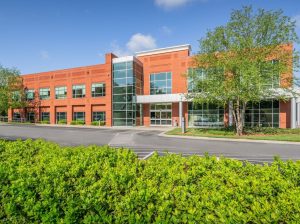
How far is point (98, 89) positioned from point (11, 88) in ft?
82.4

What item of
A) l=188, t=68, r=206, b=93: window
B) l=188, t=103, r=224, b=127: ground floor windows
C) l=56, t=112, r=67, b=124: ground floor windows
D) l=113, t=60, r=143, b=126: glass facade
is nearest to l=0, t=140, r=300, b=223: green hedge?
l=188, t=68, r=206, b=93: window

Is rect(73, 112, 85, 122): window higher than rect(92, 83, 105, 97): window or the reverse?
the reverse

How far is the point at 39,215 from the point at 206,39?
2313cm

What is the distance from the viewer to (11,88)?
151ft

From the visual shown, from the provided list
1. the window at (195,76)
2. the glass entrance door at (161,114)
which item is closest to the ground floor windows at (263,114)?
the window at (195,76)

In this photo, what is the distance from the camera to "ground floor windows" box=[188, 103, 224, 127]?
30.3 meters

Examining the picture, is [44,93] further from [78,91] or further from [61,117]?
[78,91]

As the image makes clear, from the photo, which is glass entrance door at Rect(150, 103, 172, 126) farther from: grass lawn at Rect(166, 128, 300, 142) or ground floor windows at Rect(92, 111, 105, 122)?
grass lawn at Rect(166, 128, 300, 142)

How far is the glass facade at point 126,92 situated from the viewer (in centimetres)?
3359

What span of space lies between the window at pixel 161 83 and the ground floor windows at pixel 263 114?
13020 millimetres

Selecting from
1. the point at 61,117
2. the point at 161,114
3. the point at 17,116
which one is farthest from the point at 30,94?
the point at 161,114

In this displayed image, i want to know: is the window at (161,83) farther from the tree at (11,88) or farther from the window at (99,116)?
the tree at (11,88)

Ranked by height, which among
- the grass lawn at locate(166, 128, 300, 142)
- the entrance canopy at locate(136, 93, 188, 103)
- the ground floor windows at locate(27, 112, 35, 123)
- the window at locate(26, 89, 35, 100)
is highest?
the window at locate(26, 89, 35, 100)

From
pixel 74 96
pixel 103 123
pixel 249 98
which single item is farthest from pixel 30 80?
pixel 249 98
